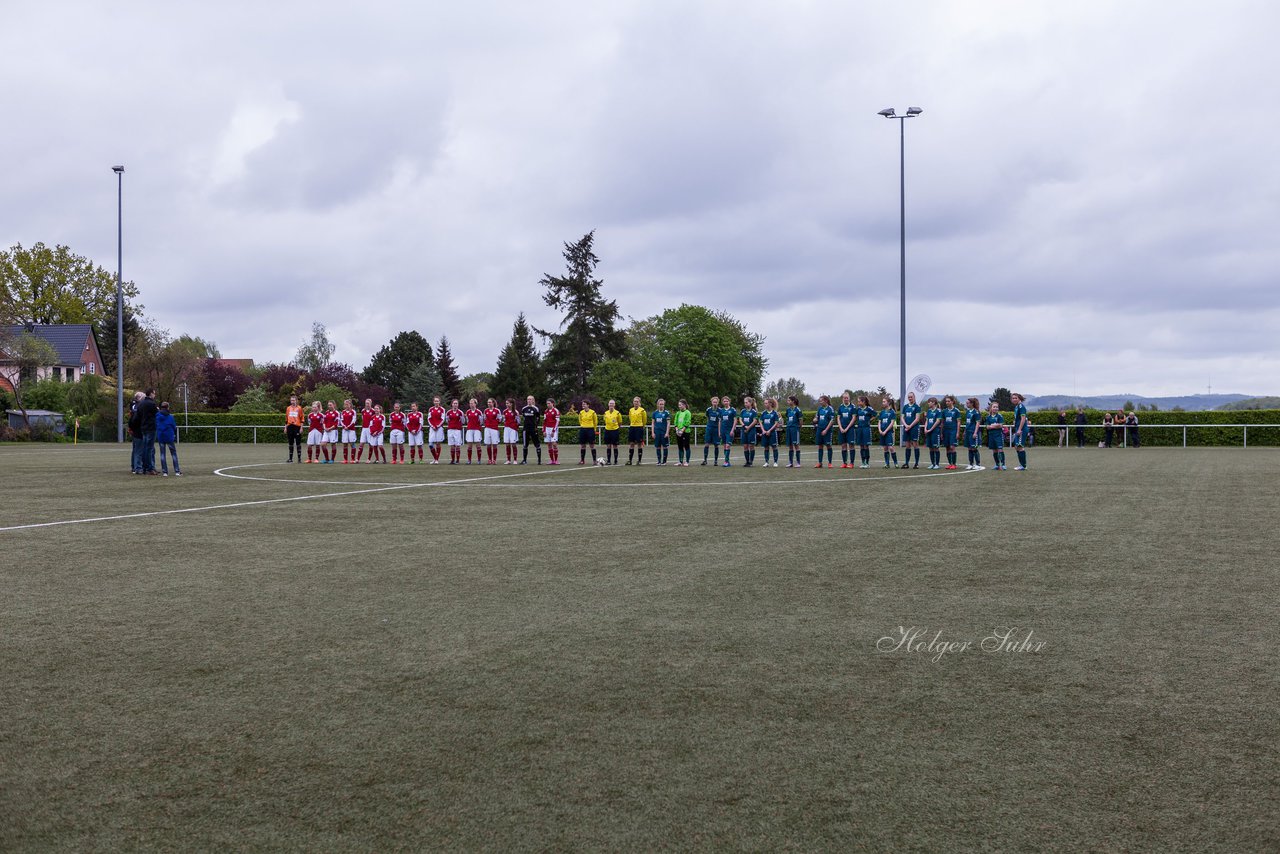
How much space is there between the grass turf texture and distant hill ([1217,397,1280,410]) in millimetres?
37559

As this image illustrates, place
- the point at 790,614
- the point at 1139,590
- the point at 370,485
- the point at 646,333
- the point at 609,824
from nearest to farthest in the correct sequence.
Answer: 1. the point at 609,824
2. the point at 790,614
3. the point at 1139,590
4. the point at 370,485
5. the point at 646,333

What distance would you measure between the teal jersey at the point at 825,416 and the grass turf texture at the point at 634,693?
15.5 m

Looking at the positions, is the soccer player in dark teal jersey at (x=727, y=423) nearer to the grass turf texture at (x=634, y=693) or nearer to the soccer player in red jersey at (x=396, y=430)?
the soccer player in red jersey at (x=396, y=430)

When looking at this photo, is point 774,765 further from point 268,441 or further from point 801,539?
point 268,441

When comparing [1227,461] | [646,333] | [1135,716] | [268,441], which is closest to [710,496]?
[1135,716]

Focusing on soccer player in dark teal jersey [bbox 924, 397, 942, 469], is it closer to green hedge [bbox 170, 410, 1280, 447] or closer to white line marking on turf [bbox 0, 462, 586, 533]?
white line marking on turf [bbox 0, 462, 586, 533]

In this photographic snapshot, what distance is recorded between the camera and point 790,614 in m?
6.98

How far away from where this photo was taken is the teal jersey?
2659 centimetres

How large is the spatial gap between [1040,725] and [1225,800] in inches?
35.9

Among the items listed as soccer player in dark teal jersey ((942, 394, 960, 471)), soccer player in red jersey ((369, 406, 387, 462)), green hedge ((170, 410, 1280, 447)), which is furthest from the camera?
green hedge ((170, 410, 1280, 447))

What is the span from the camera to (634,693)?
5.05 m

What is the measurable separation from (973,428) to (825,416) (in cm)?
371

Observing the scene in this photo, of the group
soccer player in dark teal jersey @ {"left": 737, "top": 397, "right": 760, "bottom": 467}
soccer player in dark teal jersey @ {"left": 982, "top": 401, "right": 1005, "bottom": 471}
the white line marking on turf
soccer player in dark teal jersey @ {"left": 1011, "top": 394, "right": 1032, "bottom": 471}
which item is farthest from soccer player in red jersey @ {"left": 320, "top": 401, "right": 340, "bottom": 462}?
soccer player in dark teal jersey @ {"left": 1011, "top": 394, "right": 1032, "bottom": 471}

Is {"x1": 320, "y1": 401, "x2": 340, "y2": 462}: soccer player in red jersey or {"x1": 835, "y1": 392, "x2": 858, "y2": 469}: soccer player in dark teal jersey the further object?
{"x1": 320, "y1": 401, "x2": 340, "y2": 462}: soccer player in red jersey
